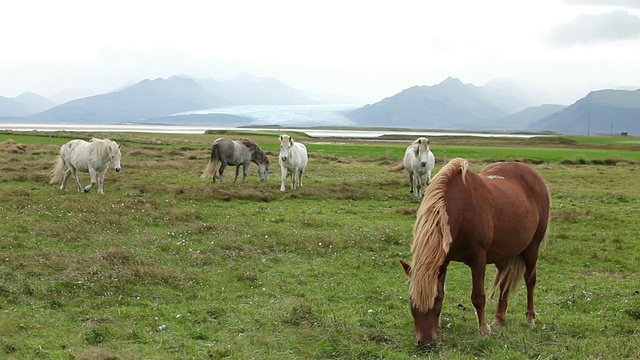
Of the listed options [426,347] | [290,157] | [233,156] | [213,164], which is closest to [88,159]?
[213,164]

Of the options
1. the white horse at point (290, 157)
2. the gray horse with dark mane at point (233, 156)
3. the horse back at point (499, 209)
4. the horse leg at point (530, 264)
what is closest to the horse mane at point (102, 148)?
the gray horse with dark mane at point (233, 156)

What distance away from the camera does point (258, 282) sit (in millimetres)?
10375

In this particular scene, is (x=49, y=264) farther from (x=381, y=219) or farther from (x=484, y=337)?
(x=381, y=219)

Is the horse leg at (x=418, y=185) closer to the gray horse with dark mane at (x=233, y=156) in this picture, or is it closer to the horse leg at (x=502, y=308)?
the gray horse with dark mane at (x=233, y=156)

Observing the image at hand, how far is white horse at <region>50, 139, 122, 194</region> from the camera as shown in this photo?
2027cm

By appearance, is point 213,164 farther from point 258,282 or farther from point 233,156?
point 258,282

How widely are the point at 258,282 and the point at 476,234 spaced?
480 cm

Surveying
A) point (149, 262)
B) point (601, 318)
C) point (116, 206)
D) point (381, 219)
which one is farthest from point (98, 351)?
point (381, 219)

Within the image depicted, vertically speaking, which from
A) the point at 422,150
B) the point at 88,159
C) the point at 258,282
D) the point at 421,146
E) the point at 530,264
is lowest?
the point at 258,282

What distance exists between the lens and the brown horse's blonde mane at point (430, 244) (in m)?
6.60

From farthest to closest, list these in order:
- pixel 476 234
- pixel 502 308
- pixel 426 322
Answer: pixel 502 308 < pixel 476 234 < pixel 426 322

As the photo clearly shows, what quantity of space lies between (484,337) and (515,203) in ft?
6.91

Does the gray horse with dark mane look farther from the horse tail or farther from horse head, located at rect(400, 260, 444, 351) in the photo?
horse head, located at rect(400, 260, 444, 351)

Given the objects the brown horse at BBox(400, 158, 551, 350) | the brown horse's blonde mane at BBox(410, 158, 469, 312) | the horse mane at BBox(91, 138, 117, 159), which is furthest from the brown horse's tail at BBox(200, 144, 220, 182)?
the brown horse's blonde mane at BBox(410, 158, 469, 312)
